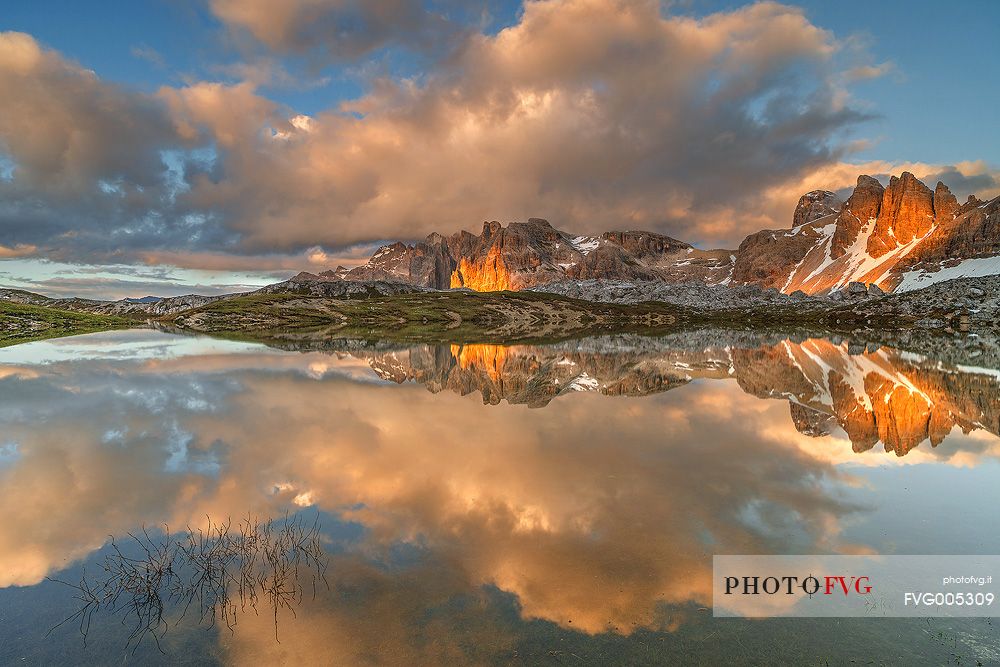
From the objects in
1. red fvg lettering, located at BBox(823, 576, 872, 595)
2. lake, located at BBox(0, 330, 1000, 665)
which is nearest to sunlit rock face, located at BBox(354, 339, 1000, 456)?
lake, located at BBox(0, 330, 1000, 665)

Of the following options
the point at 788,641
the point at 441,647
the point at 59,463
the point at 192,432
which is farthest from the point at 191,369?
the point at 788,641

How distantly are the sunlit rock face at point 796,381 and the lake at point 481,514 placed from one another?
53 cm

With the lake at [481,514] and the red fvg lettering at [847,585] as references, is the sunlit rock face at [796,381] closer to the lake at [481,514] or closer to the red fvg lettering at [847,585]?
the lake at [481,514]

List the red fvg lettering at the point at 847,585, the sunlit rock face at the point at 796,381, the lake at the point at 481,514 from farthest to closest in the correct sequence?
1. the sunlit rock face at the point at 796,381
2. the red fvg lettering at the point at 847,585
3. the lake at the point at 481,514

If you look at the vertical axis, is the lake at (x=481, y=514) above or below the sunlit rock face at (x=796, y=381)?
below

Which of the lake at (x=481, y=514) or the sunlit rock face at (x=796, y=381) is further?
the sunlit rock face at (x=796, y=381)

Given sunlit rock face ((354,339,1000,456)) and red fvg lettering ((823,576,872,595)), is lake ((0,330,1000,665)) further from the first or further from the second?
red fvg lettering ((823,576,872,595))

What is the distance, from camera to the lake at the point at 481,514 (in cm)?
1024

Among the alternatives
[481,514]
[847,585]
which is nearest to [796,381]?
[847,585]

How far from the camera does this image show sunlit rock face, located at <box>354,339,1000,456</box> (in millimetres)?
30167

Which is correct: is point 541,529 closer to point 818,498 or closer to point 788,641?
point 788,641

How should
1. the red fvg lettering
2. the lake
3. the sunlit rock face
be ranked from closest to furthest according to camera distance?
the lake < the red fvg lettering < the sunlit rock face

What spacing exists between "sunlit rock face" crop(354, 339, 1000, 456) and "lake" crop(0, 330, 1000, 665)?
534 millimetres

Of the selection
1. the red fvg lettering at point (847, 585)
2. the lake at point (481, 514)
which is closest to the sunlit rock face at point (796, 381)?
the lake at point (481, 514)
